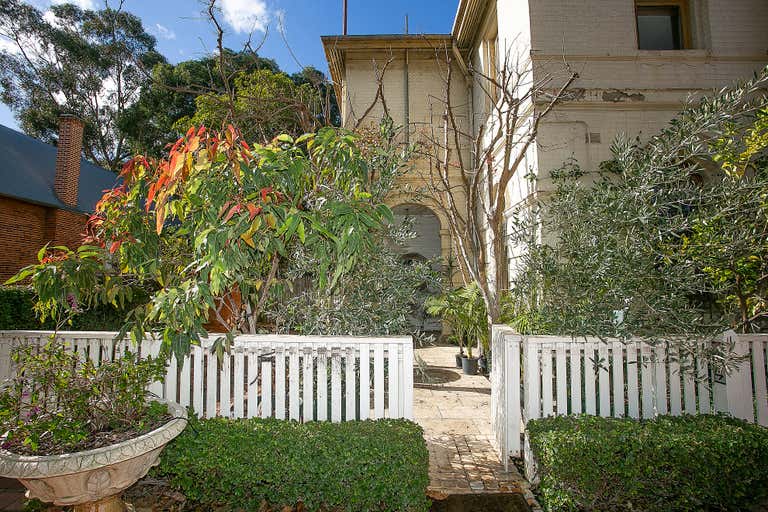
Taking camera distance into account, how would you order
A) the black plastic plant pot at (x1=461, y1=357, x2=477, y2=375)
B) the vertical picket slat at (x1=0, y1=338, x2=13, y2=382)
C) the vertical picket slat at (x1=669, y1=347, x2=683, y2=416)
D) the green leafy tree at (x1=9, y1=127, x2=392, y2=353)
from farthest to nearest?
the black plastic plant pot at (x1=461, y1=357, x2=477, y2=375) → the vertical picket slat at (x1=0, y1=338, x2=13, y2=382) → the vertical picket slat at (x1=669, y1=347, x2=683, y2=416) → the green leafy tree at (x1=9, y1=127, x2=392, y2=353)

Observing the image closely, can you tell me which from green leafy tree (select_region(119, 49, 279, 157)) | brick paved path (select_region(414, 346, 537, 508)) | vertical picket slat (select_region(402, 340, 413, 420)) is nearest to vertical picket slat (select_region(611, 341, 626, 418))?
brick paved path (select_region(414, 346, 537, 508))

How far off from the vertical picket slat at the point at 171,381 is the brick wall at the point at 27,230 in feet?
33.9

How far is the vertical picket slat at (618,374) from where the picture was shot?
10.8 feet

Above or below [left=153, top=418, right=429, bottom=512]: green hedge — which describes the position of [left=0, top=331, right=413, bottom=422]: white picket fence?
above

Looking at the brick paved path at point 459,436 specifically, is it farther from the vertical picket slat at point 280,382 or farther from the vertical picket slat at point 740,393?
the vertical picket slat at point 740,393

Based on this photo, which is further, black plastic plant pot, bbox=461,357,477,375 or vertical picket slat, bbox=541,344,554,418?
black plastic plant pot, bbox=461,357,477,375

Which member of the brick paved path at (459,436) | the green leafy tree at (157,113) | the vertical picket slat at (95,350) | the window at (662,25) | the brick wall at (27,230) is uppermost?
the green leafy tree at (157,113)

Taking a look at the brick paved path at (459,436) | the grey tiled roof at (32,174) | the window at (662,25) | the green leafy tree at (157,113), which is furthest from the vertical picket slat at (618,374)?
the green leafy tree at (157,113)

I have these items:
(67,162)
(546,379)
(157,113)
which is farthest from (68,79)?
(546,379)

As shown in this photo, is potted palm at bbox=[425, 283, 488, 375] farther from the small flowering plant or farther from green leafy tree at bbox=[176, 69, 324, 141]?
the small flowering plant

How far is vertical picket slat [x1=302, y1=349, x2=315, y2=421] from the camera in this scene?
3.20m

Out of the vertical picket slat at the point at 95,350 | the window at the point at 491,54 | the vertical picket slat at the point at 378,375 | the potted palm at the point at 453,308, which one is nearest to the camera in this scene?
the vertical picket slat at the point at 378,375

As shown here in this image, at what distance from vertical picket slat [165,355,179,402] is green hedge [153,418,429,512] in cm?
55

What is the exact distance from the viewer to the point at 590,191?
4.00 m
